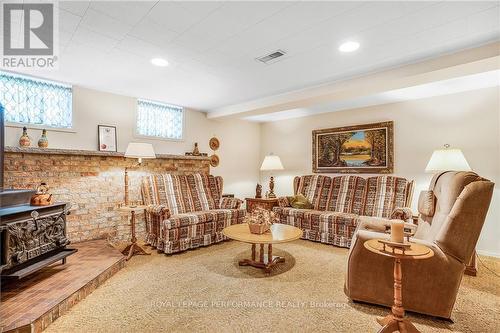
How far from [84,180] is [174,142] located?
159cm

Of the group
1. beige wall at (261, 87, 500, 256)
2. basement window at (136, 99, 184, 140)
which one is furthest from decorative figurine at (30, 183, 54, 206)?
beige wall at (261, 87, 500, 256)

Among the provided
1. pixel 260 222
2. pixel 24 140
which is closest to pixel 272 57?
pixel 260 222

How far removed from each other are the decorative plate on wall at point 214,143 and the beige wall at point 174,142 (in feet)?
0.33

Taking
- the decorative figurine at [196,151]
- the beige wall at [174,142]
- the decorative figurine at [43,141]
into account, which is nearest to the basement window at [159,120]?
the beige wall at [174,142]

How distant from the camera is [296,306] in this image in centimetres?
215

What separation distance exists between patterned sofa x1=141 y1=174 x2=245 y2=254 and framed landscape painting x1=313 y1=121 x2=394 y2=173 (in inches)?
80.4

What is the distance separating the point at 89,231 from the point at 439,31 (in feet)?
15.1

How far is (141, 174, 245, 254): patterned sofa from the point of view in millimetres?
3459

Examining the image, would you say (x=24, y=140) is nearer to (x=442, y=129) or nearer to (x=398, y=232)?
(x=398, y=232)

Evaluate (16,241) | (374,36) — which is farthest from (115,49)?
(374,36)

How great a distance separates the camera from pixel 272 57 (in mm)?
2766

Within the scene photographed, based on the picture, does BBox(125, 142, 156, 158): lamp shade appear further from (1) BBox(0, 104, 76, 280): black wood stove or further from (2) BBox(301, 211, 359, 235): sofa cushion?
(2) BBox(301, 211, 359, 235): sofa cushion

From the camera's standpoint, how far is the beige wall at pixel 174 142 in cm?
364

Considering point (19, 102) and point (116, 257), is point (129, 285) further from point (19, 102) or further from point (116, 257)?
point (19, 102)
